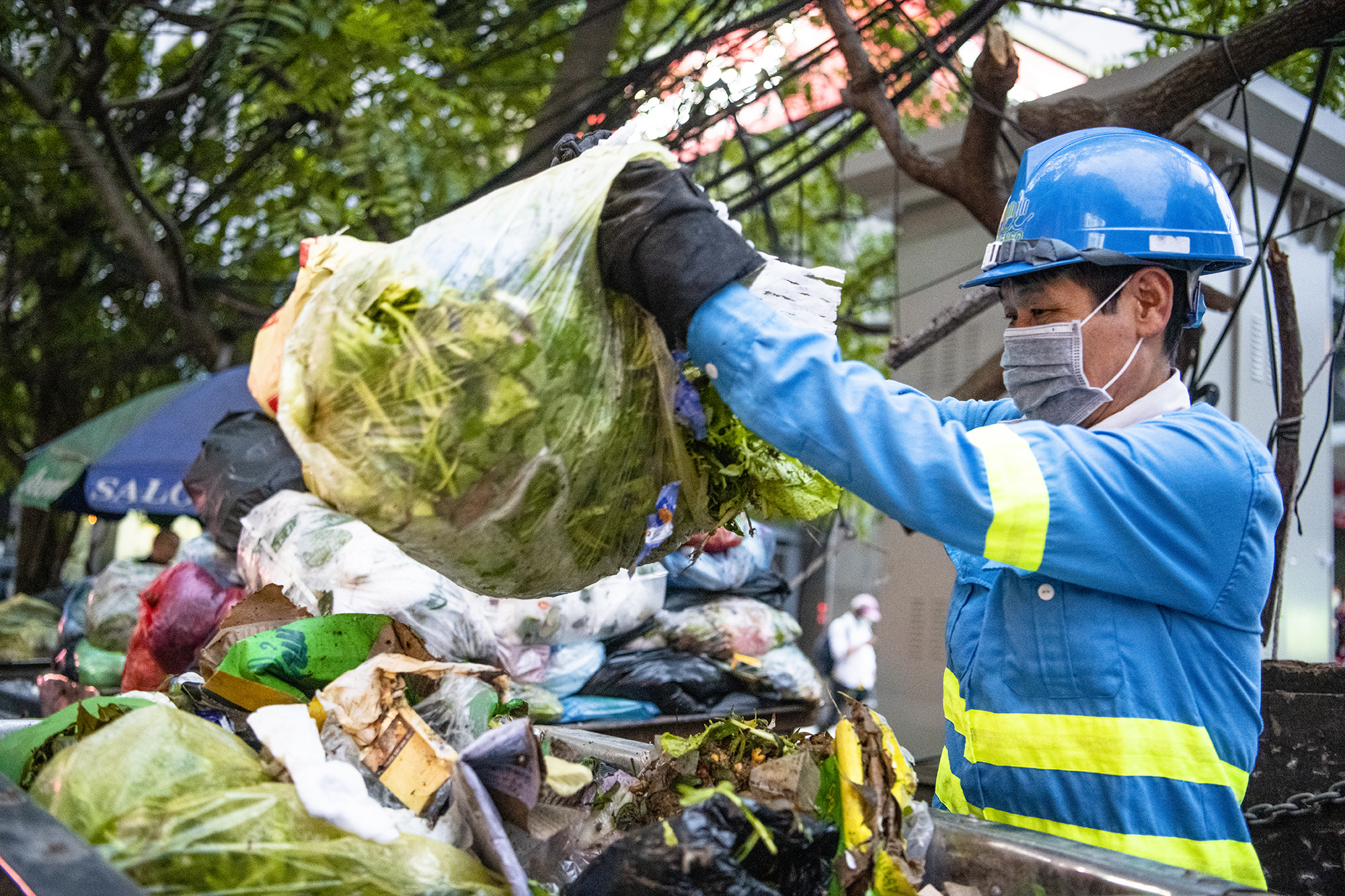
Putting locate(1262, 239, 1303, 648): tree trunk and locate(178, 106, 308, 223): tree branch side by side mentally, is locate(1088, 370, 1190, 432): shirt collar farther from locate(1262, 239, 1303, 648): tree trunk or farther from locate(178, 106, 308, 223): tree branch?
locate(178, 106, 308, 223): tree branch

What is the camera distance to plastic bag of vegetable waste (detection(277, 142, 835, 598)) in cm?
124

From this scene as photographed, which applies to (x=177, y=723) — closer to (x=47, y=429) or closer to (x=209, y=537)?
(x=209, y=537)

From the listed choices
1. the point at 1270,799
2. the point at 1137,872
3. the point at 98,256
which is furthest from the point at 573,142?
the point at 98,256

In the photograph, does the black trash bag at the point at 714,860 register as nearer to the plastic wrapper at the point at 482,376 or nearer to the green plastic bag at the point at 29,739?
the plastic wrapper at the point at 482,376

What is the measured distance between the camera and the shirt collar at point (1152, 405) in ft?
5.64

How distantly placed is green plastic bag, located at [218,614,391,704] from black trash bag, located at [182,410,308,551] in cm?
216

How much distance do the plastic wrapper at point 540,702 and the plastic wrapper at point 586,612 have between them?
0.51 feet

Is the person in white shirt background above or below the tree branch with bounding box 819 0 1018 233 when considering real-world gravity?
below

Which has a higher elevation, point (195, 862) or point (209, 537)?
point (195, 862)

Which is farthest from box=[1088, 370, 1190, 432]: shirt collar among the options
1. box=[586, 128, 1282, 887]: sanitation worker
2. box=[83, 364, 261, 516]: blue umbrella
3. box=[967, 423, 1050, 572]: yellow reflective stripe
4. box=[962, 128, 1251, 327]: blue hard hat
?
box=[83, 364, 261, 516]: blue umbrella

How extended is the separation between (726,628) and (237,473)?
207 centimetres

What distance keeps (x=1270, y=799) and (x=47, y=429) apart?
34.6ft

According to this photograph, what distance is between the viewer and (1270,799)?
2676 mm

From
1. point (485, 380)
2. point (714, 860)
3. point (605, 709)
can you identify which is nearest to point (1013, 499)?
point (714, 860)
